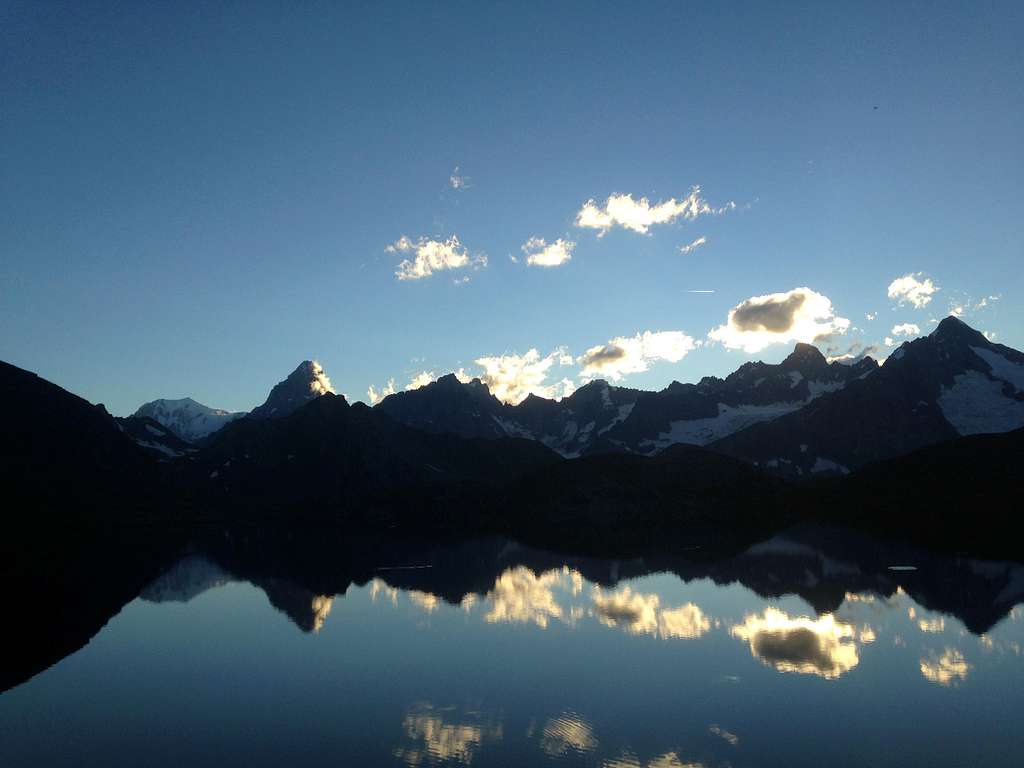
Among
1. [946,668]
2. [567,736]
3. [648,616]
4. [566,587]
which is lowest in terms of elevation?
[566,587]

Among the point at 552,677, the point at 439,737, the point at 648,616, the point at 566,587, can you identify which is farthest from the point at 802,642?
the point at 566,587

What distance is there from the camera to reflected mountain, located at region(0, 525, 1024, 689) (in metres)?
76.1

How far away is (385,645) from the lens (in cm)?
7569

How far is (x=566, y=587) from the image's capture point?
11569 centimetres

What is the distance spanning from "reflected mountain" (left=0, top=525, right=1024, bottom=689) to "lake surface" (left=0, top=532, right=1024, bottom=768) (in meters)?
0.75

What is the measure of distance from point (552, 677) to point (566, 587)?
187 feet

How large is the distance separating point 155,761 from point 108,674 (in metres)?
28.8

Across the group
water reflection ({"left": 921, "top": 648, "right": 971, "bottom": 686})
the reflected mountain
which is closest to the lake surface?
water reflection ({"left": 921, "top": 648, "right": 971, "bottom": 686})

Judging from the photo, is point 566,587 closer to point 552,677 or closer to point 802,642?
point 802,642

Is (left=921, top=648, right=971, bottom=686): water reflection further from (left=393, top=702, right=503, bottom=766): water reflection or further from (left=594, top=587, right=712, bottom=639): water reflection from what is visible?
(left=393, top=702, right=503, bottom=766): water reflection

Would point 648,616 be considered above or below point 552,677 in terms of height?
below

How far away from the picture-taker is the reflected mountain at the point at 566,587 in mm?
76062

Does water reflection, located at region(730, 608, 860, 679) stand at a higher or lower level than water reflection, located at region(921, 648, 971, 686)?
lower

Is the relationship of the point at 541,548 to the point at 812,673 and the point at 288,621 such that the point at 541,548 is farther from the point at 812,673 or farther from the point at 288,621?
the point at 812,673
